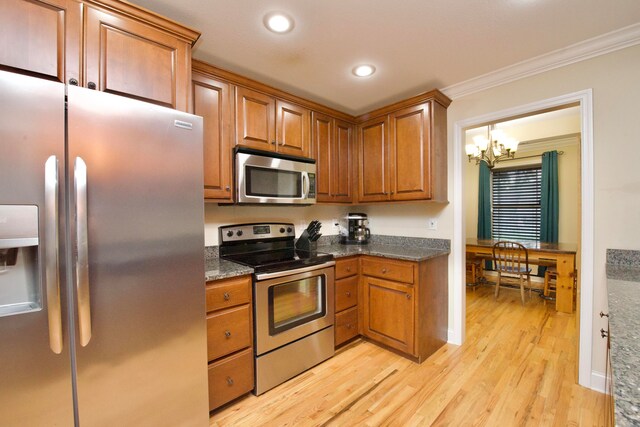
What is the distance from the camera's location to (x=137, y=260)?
1.20 meters

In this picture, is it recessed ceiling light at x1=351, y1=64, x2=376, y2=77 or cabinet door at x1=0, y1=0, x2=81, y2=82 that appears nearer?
cabinet door at x1=0, y1=0, x2=81, y2=82

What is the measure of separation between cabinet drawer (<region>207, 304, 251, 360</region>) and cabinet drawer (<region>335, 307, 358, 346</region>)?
892mm

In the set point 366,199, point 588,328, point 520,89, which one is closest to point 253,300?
point 366,199

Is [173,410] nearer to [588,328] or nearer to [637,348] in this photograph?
[637,348]

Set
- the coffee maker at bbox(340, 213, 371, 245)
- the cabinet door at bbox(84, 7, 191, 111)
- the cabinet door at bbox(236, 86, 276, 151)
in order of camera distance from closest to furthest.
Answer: the cabinet door at bbox(84, 7, 191, 111)
the cabinet door at bbox(236, 86, 276, 151)
the coffee maker at bbox(340, 213, 371, 245)

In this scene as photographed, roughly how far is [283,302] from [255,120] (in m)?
1.43

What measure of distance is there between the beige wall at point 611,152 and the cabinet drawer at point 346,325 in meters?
1.71

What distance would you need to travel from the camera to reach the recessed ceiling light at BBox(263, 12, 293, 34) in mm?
1534

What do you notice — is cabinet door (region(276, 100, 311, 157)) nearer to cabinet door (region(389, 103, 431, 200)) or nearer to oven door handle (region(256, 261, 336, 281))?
cabinet door (region(389, 103, 431, 200))

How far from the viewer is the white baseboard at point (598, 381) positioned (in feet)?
6.02

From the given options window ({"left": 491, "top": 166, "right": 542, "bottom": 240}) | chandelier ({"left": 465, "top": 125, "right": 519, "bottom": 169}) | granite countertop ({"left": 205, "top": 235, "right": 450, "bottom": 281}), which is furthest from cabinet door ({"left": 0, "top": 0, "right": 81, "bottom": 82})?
window ({"left": 491, "top": 166, "right": 542, "bottom": 240})

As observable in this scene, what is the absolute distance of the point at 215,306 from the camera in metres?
1.66

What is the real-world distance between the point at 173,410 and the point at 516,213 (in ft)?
18.6

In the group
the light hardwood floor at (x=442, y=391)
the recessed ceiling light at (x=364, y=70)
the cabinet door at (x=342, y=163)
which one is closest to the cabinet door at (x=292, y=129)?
the cabinet door at (x=342, y=163)
